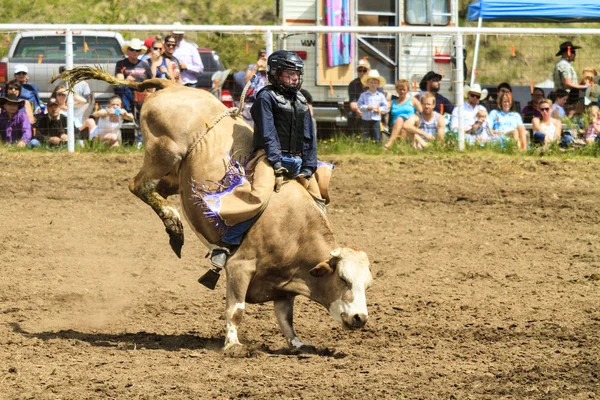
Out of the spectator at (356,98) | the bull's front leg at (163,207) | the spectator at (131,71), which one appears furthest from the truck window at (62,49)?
the bull's front leg at (163,207)

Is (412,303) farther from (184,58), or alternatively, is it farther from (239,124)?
(184,58)

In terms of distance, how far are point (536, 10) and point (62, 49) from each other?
961 cm

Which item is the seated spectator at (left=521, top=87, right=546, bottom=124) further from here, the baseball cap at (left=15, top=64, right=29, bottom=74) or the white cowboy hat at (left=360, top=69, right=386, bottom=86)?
the baseball cap at (left=15, top=64, right=29, bottom=74)

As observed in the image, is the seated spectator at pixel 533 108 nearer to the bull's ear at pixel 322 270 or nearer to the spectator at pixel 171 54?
the spectator at pixel 171 54

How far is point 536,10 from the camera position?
19047 millimetres

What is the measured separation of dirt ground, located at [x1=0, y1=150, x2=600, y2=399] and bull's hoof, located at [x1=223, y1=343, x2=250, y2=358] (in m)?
0.11

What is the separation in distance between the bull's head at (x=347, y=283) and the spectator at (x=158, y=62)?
7264 mm

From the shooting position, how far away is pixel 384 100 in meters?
13.7

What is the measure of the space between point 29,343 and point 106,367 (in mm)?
952

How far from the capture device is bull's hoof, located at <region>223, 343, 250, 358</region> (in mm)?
6641

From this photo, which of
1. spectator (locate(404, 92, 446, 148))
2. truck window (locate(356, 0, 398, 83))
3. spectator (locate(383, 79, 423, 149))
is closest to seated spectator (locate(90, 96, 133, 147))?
spectator (locate(383, 79, 423, 149))

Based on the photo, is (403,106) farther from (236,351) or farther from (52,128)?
(236,351)

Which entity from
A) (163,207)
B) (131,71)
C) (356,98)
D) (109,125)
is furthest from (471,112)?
(163,207)

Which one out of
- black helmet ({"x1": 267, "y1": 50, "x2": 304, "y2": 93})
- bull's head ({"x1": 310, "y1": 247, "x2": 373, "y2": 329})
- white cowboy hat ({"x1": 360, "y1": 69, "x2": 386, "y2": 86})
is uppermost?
black helmet ({"x1": 267, "y1": 50, "x2": 304, "y2": 93})
